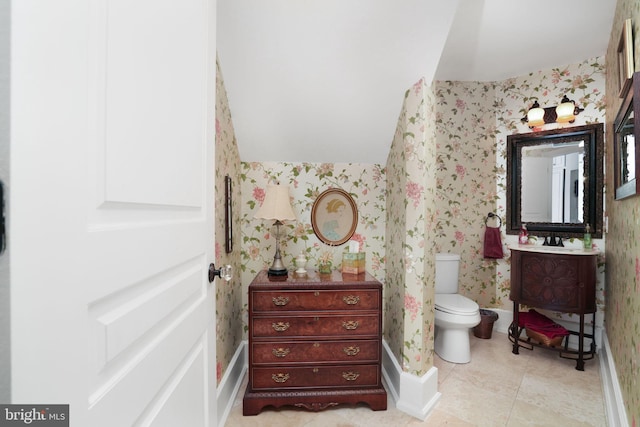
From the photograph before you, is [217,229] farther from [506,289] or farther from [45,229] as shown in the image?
[506,289]

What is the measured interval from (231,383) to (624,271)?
2452 millimetres

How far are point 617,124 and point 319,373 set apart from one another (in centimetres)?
238

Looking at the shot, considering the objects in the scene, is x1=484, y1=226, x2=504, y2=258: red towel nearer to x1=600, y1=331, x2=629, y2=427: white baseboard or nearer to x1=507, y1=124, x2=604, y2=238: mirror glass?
x1=507, y1=124, x2=604, y2=238: mirror glass

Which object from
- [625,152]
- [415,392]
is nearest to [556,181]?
[625,152]

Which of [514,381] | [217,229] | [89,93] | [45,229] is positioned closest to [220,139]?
[217,229]

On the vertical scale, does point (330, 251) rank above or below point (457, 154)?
below

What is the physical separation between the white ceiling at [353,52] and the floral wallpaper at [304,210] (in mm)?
90

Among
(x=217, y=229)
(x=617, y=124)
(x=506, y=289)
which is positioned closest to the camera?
(x=217, y=229)

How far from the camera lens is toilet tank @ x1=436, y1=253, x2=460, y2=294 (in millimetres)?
2805

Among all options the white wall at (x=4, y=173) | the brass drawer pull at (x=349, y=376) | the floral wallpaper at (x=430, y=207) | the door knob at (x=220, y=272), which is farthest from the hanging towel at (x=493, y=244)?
the white wall at (x=4, y=173)

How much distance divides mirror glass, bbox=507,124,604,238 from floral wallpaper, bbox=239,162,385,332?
1522 mm

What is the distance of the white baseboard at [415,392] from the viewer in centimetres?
182

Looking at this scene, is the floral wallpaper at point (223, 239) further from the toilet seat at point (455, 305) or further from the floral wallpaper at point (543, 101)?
the floral wallpaper at point (543, 101)

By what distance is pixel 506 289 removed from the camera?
3.09 metres
